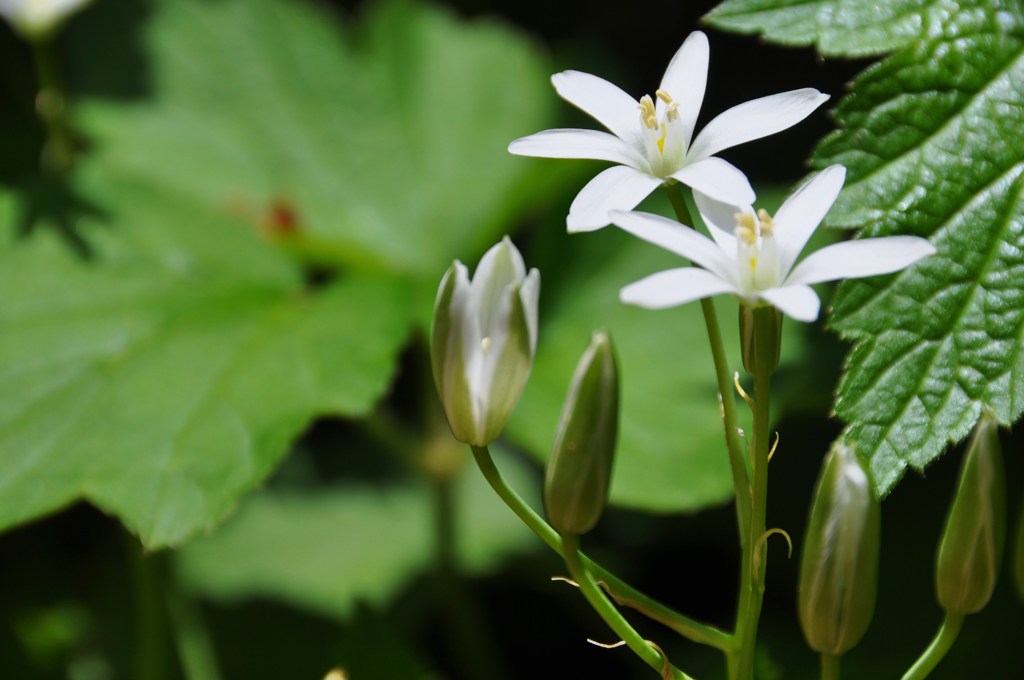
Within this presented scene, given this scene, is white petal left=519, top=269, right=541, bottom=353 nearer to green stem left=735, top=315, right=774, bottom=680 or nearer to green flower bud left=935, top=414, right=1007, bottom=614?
green stem left=735, top=315, right=774, bottom=680

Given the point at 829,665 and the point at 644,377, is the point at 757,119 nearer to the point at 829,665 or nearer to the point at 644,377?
the point at 829,665

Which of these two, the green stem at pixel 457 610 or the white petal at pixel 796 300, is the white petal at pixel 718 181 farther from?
the green stem at pixel 457 610

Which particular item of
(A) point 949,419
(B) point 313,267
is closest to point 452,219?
(B) point 313,267

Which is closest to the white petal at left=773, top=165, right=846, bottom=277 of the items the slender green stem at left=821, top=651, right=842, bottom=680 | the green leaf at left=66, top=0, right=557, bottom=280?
the slender green stem at left=821, top=651, right=842, bottom=680

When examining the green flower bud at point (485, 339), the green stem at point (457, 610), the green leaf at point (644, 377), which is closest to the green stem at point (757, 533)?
the green flower bud at point (485, 339)

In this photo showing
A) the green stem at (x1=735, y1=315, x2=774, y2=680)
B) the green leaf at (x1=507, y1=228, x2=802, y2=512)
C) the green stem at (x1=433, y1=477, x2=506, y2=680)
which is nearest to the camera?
the green stem at (x1=735, y1=315, x2=774, y2=680)

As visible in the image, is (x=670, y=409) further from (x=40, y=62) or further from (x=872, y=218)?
(x=40, y=62)

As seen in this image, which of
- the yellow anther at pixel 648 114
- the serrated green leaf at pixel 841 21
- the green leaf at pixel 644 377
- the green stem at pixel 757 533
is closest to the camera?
the green stem at pixel 757 533
